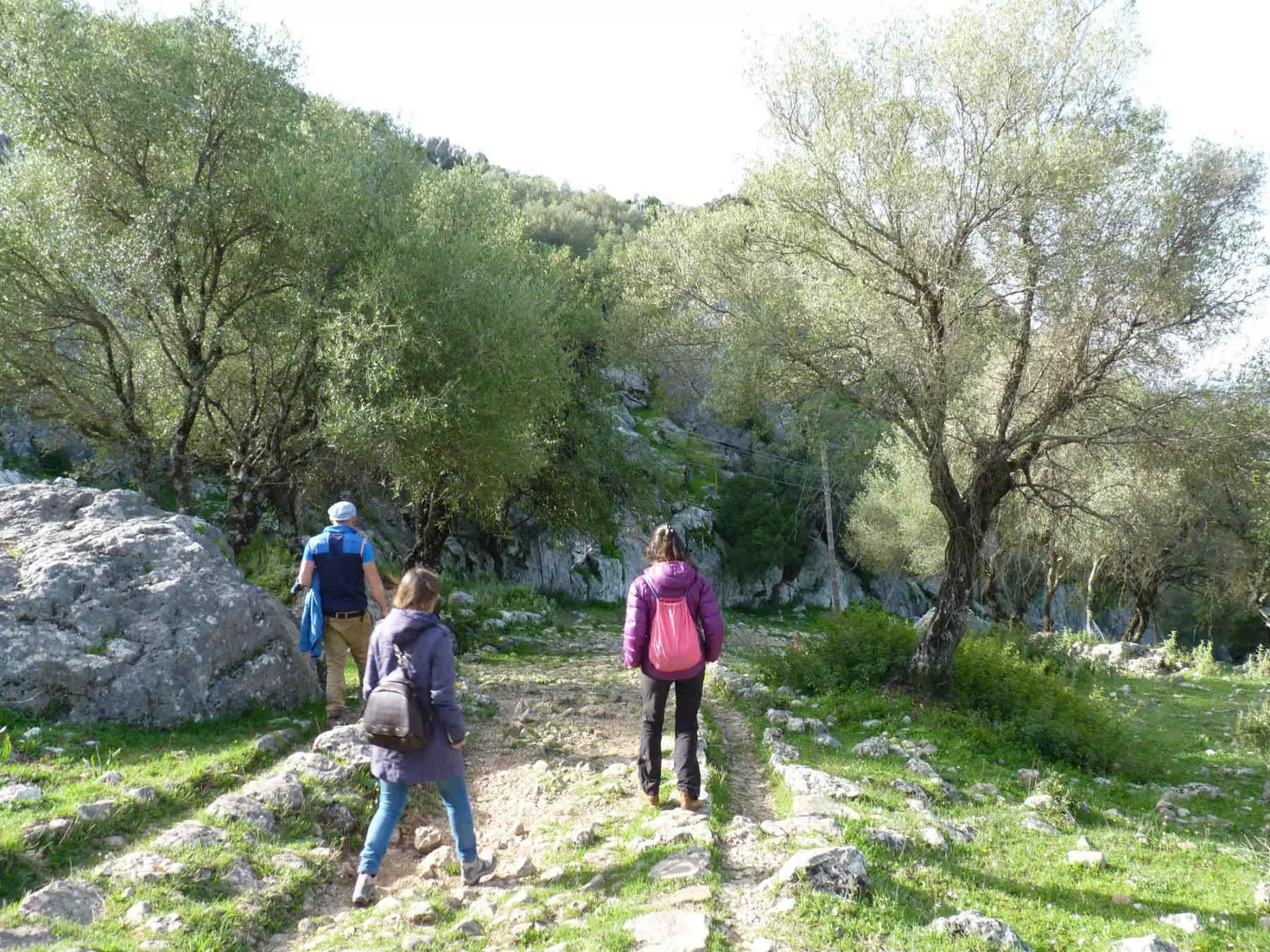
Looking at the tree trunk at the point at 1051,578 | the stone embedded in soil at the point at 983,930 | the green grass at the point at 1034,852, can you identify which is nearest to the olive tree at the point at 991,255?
the green grass at the point at 1034,852

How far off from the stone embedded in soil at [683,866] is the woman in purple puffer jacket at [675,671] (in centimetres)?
93

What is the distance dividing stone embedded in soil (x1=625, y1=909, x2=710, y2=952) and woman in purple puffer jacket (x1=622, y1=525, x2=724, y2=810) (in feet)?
6.04

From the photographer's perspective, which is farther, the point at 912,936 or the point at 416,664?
the point at 416,664

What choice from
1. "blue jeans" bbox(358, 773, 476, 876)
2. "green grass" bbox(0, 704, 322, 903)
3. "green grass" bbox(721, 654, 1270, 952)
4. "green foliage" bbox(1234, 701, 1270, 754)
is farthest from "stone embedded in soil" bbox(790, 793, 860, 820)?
"green foliage" bbox(1234, 701, 1270, 754)

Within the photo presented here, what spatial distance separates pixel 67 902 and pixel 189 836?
977mm

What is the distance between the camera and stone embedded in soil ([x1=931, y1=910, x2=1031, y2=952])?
4781mm

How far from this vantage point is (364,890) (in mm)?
5578

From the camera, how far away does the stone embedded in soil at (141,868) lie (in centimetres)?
525

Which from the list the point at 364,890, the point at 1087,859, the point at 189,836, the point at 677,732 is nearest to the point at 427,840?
the point at 364,890

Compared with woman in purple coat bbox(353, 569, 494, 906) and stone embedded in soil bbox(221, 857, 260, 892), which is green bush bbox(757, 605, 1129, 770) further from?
stone embedded in soil bbox(221, 857, 260, 892)

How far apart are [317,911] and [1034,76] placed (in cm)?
1423

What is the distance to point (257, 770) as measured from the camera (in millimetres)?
7473

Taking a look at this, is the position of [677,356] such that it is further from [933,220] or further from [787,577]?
[787,577]

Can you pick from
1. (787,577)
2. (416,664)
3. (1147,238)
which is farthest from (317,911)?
(787,577)
